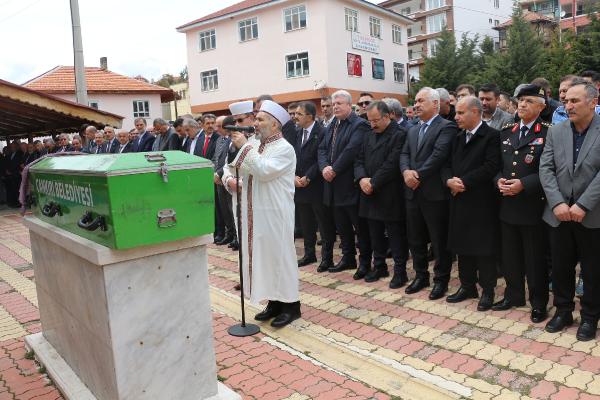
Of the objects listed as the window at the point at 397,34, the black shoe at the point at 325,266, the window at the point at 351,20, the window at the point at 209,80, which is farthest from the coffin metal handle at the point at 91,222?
the window at the point at 397,34

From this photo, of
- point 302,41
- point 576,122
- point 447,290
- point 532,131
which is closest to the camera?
point 576,122

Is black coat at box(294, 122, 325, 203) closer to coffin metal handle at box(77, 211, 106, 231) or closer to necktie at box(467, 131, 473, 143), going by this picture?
necktie at box(467, 131, 473, 143)

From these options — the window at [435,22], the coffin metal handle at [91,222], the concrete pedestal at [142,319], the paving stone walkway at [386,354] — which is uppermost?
the window at [435,22]

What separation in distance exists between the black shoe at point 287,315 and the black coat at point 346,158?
5.56 ft

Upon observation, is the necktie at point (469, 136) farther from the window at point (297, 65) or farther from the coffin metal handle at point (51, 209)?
the window at point (297, 65)

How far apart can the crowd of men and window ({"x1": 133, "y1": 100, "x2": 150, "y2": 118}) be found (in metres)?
29.8

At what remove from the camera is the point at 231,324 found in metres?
4.77

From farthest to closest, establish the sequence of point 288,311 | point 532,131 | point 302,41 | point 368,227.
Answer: point 302,41 → point 368,227 → point 288,311 → point 532,131

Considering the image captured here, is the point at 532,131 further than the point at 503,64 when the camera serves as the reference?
No

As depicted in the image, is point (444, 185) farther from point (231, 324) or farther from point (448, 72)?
point (448, 72)

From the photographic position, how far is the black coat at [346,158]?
5992 millimetres

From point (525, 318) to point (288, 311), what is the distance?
81.7 inches

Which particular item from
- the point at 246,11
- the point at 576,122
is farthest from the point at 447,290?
the point at 246,11

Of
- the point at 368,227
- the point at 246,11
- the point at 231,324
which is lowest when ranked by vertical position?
the point at 231,324
